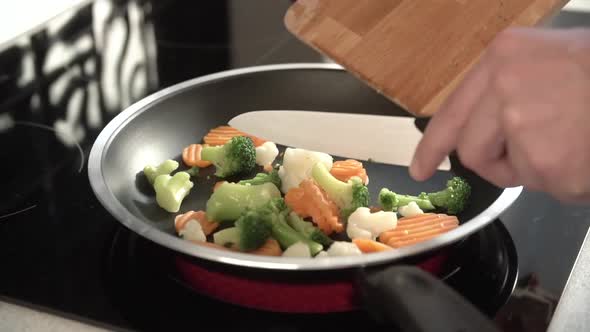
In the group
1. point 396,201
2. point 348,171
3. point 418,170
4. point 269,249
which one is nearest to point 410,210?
point 396,201

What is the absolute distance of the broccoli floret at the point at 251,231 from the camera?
3.46 ft

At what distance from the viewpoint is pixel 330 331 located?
3.06ft

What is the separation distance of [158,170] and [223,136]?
0.54ft

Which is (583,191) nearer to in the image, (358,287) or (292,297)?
(358,287)

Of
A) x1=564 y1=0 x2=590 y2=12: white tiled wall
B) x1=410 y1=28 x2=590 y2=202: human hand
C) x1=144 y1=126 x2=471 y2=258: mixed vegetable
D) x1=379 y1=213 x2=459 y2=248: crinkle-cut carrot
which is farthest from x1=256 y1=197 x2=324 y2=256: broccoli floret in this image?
x1=564 y1=0 x2=590 y2=12: white tiled wall

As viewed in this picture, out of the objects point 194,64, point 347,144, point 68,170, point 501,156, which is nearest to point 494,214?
point 501,156

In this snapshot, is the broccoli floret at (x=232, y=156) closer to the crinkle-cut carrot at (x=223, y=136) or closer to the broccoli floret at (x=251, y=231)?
the crinkle-cut carrot at (x=223, y=136)

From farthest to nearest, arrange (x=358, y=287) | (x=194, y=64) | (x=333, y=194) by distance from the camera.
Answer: (x=194, y=64) → (x=333, y=194) → (x=358, y=287)

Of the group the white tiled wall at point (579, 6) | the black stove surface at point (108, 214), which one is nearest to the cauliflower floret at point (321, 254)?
the black stove surface at point (108, 214)

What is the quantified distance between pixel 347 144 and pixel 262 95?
0.23 metres

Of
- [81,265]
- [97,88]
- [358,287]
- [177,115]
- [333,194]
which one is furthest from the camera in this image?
[97,88]

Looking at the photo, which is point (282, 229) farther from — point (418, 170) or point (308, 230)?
point (418, 170)

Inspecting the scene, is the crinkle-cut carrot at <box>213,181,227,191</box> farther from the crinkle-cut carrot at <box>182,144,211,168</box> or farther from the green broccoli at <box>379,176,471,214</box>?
the green broccoli at <box>379,176,471,214</box>

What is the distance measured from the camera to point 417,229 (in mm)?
1104
